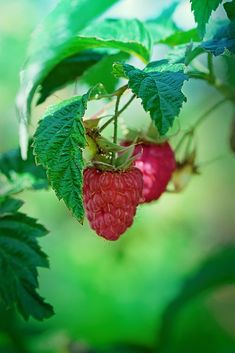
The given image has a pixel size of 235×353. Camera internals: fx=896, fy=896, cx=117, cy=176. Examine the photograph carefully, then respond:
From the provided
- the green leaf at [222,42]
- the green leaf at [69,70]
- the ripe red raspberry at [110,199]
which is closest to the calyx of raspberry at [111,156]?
the ripe red raspberry at [110,199]

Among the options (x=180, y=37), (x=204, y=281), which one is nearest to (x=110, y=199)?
(x=180, y=37)

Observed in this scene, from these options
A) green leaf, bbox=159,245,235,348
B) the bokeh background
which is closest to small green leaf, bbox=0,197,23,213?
the bokeh background

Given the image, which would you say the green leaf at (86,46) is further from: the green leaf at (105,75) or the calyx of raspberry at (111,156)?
the green leaf at (105,75)

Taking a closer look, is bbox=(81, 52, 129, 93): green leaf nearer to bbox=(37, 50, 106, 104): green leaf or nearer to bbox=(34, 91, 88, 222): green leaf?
bbox=(37, 50, 106, 104): green leaf

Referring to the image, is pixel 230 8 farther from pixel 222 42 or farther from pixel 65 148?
pixel 65 148

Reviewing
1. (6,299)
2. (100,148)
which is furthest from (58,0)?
(6,299)

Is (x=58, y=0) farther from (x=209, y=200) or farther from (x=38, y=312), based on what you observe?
(x=209, y=200)

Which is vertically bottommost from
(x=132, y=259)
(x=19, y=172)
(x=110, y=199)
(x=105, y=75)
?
(x=132, y=259)
